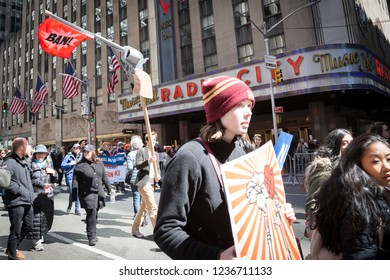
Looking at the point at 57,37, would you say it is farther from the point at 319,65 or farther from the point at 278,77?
the point at 319,65

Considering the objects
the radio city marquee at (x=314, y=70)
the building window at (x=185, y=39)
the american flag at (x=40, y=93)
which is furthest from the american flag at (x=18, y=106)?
the building window at (x=185, y=39)

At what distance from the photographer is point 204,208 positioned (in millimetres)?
1166

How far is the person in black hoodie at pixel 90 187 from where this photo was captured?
438 centimetres

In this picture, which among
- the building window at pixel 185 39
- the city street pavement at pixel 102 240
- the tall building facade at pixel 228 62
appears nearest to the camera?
the city street pavement at pixel 102 240

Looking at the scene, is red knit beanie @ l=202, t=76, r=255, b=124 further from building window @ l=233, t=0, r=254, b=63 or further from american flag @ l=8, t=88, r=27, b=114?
building window @ l=233, t=0, r=254, b=63

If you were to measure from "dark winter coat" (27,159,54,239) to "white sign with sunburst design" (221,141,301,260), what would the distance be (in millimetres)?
3983

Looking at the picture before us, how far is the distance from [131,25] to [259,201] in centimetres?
2498

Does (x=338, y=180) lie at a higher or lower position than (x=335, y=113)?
lower

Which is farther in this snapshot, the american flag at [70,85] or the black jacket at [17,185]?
the american flag at [70,85]

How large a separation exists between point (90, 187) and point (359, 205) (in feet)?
13.7

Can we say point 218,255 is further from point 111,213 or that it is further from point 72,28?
point 72,28

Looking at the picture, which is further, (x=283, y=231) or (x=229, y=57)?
(x=229, y=57)

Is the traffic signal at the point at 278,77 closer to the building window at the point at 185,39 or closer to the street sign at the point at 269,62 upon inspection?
the street sign at the point at 269,62

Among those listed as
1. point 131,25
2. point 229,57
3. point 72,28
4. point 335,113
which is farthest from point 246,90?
point 131,25
